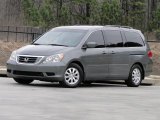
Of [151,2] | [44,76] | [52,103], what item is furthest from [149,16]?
[52,103]

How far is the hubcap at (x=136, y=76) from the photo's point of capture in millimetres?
18375

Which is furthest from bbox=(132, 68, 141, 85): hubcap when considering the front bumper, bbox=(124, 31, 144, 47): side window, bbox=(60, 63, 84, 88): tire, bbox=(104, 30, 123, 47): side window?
the front bumper

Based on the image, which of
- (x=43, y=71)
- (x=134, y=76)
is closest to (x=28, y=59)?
(x=43, y=71)

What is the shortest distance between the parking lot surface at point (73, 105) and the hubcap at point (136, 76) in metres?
3.04

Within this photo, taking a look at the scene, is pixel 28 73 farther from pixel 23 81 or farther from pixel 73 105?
pixel 73 105

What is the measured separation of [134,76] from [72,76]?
2.86m

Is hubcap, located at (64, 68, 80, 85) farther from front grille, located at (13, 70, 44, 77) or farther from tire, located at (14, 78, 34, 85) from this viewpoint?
tire, located at (14, 78, 34, 85)

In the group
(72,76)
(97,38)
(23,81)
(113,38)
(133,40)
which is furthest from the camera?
(133,40)

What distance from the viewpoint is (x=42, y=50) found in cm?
1605

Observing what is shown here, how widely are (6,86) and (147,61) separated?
520cm

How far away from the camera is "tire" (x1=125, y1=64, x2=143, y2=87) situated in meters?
18.3

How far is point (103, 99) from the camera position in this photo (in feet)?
43.7

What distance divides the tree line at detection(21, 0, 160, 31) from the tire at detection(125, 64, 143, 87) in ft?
87.8

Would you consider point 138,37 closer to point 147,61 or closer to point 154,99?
point 147,61
